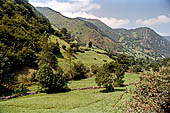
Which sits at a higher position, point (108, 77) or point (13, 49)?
point (13, 49)

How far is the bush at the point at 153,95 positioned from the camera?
1356 cm

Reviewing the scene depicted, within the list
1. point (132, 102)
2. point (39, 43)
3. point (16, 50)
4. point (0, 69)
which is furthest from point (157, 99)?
point (39, 43)

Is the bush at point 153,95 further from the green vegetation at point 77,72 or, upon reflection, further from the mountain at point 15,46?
the green vegetation at point 77,72

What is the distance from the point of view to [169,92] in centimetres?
1368

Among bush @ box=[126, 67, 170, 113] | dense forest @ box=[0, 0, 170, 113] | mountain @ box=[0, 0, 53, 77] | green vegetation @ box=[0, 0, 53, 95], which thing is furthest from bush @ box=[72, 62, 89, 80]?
bush @ box=[126, 67, 170, 113]

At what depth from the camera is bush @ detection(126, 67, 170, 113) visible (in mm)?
13562

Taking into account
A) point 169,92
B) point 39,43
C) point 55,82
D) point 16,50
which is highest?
point 39,43

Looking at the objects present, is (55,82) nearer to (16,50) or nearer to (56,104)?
(56,104)

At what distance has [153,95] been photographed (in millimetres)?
14297

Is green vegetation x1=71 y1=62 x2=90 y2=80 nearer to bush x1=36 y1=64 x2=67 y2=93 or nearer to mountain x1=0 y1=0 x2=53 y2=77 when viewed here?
bush x1=36 y1=64 x2=67 y2=93

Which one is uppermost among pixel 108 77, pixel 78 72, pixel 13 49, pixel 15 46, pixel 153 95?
pixel 15 46

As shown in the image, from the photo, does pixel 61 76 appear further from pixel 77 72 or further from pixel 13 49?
pixel 13 49

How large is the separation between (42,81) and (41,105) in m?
19.6

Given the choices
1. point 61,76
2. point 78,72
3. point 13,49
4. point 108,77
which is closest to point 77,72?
point 78,72
